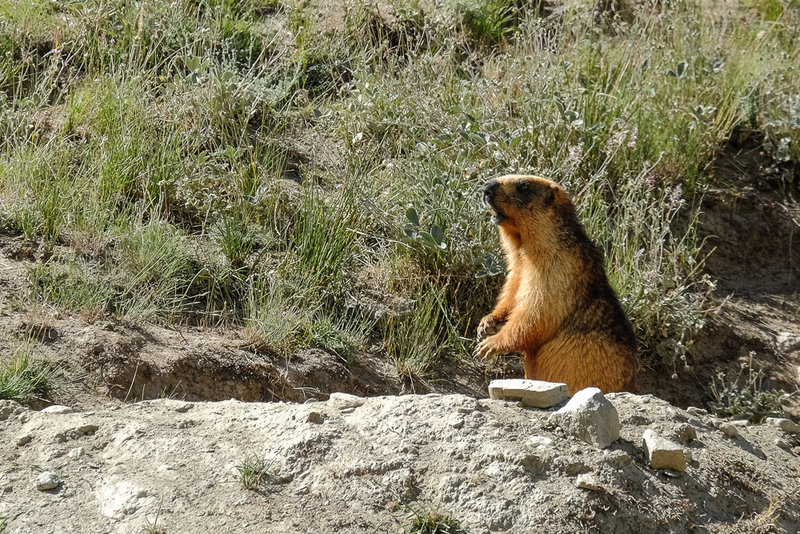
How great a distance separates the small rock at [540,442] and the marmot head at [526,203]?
2165mm

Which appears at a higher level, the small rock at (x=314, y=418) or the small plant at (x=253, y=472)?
the small rock at (x=314, y=418)

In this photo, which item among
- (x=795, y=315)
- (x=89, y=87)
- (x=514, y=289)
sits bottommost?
(x=795, y=315)

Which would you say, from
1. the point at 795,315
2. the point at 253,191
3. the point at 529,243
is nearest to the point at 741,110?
the point at 795,315

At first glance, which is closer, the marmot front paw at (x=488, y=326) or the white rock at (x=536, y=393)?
the white rock at (x=536, y=393)

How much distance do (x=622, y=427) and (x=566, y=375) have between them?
1435mm

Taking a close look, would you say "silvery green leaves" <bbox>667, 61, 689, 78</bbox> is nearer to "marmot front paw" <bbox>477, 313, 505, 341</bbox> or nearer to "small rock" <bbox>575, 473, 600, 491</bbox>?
"marmot front paw" <bbox>477, 313, 505, 341</bbox>

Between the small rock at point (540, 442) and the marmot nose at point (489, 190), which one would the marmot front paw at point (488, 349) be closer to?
the marmot nose at point (489, 190)

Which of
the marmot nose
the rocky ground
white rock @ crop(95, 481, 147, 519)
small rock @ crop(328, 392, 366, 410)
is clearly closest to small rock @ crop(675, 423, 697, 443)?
the rocky ground

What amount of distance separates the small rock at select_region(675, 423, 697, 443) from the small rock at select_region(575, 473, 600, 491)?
2.41 feet

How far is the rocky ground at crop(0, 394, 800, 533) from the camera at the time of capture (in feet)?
11.8

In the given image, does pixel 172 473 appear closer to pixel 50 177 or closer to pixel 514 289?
pixel 514 289

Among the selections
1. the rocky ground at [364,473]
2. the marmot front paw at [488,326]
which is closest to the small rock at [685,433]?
the rocky ground at [364,473]

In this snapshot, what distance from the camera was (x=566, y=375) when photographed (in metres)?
5.72

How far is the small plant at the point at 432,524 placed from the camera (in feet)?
11.6
